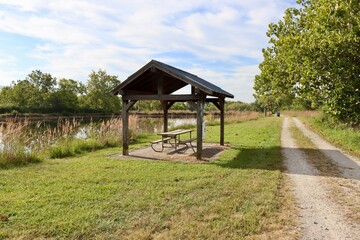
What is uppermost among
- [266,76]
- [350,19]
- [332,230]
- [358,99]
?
[350,19]

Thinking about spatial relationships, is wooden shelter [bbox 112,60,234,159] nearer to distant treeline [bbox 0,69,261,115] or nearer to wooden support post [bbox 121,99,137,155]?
wooden support post [bbox 121,99,137,155]

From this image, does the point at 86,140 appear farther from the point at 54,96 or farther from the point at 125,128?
the point at 54,96

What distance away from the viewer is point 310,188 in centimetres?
590

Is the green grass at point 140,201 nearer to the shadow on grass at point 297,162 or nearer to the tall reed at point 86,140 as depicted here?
the shadow on grass at point 297,162

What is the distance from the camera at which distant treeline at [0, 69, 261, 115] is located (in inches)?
1716

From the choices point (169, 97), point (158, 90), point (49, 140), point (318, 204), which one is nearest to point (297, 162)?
point (318, 204)

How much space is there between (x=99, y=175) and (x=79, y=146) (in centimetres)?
459

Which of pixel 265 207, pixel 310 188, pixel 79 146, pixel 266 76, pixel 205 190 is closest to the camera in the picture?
pixel 265 207

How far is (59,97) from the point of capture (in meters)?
46.6

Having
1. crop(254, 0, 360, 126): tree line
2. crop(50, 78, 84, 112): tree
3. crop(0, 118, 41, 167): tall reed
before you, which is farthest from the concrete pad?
crop(50, 78, 84, 112): tree

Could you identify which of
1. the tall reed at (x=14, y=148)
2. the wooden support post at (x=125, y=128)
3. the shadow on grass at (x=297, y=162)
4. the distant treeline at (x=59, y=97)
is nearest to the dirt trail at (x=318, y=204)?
the shadow on grass at (x=297, y=162)

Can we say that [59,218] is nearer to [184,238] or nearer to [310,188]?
[184,238]

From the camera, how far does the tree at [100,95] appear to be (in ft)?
177

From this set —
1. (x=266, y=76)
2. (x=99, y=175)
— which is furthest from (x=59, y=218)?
(x=266, y=76)
